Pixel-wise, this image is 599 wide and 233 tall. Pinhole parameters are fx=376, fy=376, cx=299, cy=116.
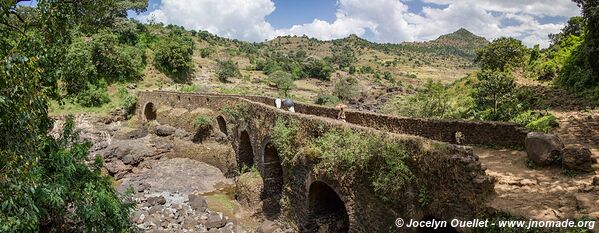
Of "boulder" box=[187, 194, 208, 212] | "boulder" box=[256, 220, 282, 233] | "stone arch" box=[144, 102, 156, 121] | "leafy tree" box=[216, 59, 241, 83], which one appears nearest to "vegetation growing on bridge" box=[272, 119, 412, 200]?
"boulder" box=[256, 220, 282, 233]

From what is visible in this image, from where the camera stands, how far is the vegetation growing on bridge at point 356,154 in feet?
28.3

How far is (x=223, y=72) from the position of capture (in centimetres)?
5147

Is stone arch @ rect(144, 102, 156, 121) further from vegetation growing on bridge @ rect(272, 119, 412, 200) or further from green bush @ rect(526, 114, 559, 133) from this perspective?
green bush @ rect(526, 114, 559, 133)

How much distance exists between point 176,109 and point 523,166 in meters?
25.1

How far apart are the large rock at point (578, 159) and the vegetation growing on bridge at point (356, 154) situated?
3462 mm

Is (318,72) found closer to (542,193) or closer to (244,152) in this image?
(244,152)

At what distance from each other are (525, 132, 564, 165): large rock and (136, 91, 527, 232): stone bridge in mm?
1646

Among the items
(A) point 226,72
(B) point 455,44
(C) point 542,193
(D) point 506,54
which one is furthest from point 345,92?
(B) point 455,44

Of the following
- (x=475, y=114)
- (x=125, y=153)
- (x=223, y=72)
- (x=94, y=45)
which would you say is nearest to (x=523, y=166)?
(x=475, y=114)

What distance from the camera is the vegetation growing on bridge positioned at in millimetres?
8617

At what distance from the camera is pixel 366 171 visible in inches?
378

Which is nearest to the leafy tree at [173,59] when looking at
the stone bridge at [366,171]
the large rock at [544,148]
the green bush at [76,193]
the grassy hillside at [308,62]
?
the grassy hillside at [308,62]

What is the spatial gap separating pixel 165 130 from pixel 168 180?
6.91 m

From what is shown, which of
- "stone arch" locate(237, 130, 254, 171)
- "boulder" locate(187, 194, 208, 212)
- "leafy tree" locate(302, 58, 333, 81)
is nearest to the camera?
"boulder" locate(187, 194, 208, 212)
